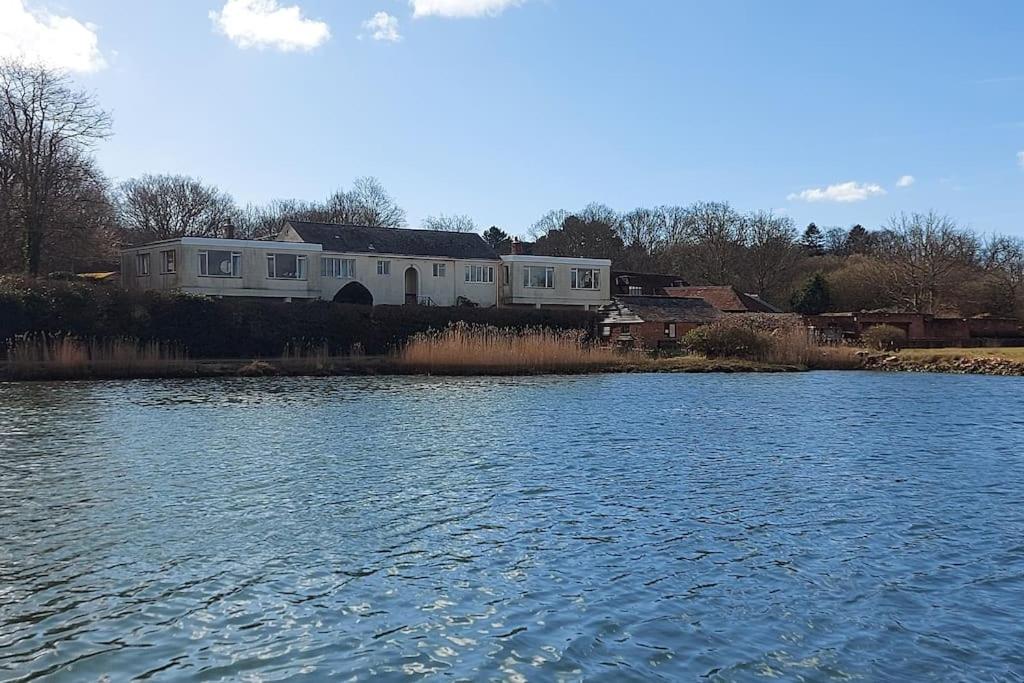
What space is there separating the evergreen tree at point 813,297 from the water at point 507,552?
5032 cm

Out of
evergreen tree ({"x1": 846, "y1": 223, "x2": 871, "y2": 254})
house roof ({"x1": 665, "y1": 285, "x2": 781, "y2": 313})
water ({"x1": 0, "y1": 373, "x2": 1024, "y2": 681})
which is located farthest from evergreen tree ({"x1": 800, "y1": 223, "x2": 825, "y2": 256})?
water ({"x1": 0, "y1": 373, "x2": 1024, "y2": 681})

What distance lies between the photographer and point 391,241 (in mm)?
54656

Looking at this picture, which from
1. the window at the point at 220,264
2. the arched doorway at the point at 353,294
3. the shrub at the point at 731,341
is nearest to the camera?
the shrub at the point at 731,341

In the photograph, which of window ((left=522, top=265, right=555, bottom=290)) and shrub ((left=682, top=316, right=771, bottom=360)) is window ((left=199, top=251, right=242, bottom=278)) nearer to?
window ((left=522, top=265, right=555, bottom=290))

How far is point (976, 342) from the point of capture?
51969mm

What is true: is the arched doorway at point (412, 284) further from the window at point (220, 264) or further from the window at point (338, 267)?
the window at point (220, 264)

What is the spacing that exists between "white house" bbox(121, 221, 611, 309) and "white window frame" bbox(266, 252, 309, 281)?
5 cm

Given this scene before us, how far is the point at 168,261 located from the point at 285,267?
5.74m

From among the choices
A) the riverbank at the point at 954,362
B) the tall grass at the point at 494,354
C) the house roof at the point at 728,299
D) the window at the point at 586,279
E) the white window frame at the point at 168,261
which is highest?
the white window frame at the point at 168,261

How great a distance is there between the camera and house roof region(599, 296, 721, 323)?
52312 mm

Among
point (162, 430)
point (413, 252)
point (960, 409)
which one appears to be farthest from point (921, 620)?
point (413, 252)

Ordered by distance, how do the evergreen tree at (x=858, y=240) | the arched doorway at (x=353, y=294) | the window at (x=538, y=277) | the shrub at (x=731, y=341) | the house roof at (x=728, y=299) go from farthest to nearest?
the evergreen tree at (x=858, y=240)
the house roof at (x=728, y=299)
the window at (x=538, y=277)
the arched doorway at (x=353, y=294)
the shrub at (x=731, y=341)

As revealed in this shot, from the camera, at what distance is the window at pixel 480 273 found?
56.3m

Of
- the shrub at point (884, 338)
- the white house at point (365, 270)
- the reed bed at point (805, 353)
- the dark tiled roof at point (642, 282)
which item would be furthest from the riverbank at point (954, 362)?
the dark tiled roof at point (642, 282)
